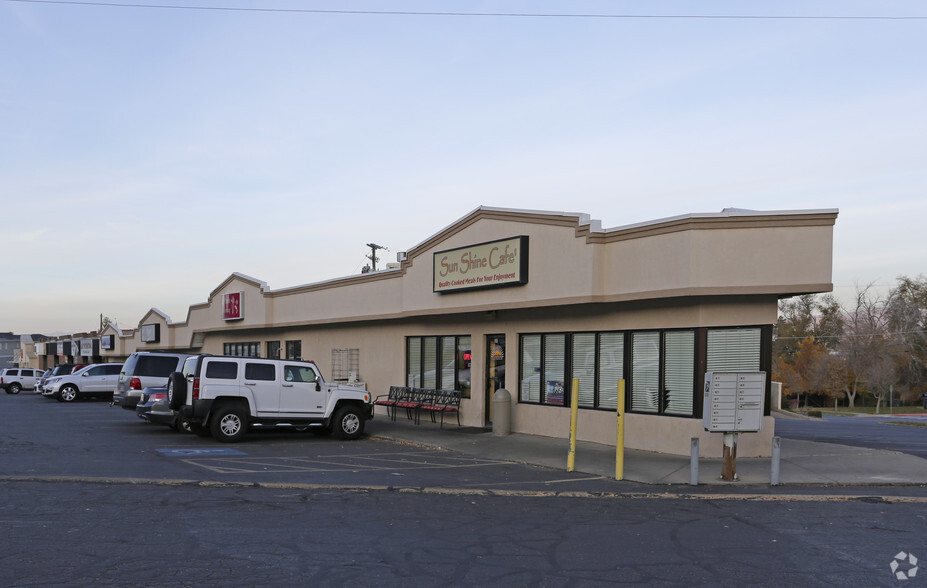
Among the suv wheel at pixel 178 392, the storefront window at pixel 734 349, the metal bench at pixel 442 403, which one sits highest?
the storefront window at pixel 734 349

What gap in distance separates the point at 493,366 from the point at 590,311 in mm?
4166

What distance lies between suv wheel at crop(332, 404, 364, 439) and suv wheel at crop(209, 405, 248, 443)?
2.18 metres

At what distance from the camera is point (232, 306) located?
35.6 meters

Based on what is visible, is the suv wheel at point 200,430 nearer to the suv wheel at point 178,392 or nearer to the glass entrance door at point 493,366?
the suv wheel at point 178,392

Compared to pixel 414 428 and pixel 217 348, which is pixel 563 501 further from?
pixel 217 348

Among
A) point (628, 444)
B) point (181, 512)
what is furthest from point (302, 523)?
point (628, 444)

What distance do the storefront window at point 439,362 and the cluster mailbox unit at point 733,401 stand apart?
9667 mm

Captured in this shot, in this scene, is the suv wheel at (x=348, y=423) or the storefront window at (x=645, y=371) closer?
the storefront window at (x=645, y=371)

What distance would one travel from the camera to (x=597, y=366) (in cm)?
1745

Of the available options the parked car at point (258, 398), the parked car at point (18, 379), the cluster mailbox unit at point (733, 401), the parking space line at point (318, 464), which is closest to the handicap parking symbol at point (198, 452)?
the parking space line at point (318, 464)

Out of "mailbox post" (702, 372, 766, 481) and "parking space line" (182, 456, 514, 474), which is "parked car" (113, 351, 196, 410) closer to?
"parking space line" (182, 456, 514, 474)

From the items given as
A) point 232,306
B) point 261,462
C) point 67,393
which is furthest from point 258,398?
point 67,393

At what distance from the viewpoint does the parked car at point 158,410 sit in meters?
19.4

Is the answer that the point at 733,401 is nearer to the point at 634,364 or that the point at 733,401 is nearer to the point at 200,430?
the point at 634,364
